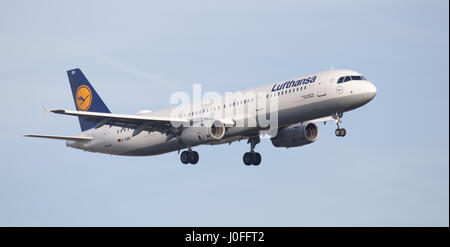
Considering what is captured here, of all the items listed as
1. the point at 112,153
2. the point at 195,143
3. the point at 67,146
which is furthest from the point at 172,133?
the point at 67,146

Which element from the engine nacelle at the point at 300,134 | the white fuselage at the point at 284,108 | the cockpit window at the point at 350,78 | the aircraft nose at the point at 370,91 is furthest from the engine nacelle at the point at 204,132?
the aircraft nose at the point at 370,91

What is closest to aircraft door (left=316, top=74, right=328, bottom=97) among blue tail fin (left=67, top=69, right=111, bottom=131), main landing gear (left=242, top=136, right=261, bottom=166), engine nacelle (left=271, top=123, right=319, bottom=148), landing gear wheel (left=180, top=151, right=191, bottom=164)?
engine nacelle (left=271, top=123, right=319, bottom=148)

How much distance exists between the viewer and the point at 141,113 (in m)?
69.6

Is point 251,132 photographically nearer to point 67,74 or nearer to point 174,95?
point 174,95

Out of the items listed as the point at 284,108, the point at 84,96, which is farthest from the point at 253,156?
the point at 84,96

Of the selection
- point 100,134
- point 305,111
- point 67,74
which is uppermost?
point 67,74

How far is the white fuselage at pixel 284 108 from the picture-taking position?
5682 cm

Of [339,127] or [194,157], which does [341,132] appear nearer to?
[339,127]

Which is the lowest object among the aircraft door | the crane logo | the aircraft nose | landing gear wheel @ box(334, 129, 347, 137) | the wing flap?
landing gear wheel @ box(334, 129, 347, 137)

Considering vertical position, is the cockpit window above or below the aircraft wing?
below

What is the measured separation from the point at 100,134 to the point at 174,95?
329 inches

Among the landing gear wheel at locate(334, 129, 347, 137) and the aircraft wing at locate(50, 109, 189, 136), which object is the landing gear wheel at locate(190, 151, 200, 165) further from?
the landing gear wheel at locate(334, 129, 347, 137)

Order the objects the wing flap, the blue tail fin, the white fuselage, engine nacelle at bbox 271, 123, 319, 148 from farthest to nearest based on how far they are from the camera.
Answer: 1. the blue tail fin
2. engine nacelle at bbox 271, 123, 319, 148
3. the wing flap
4. the white fuselage

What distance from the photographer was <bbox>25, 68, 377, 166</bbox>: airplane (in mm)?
57281
